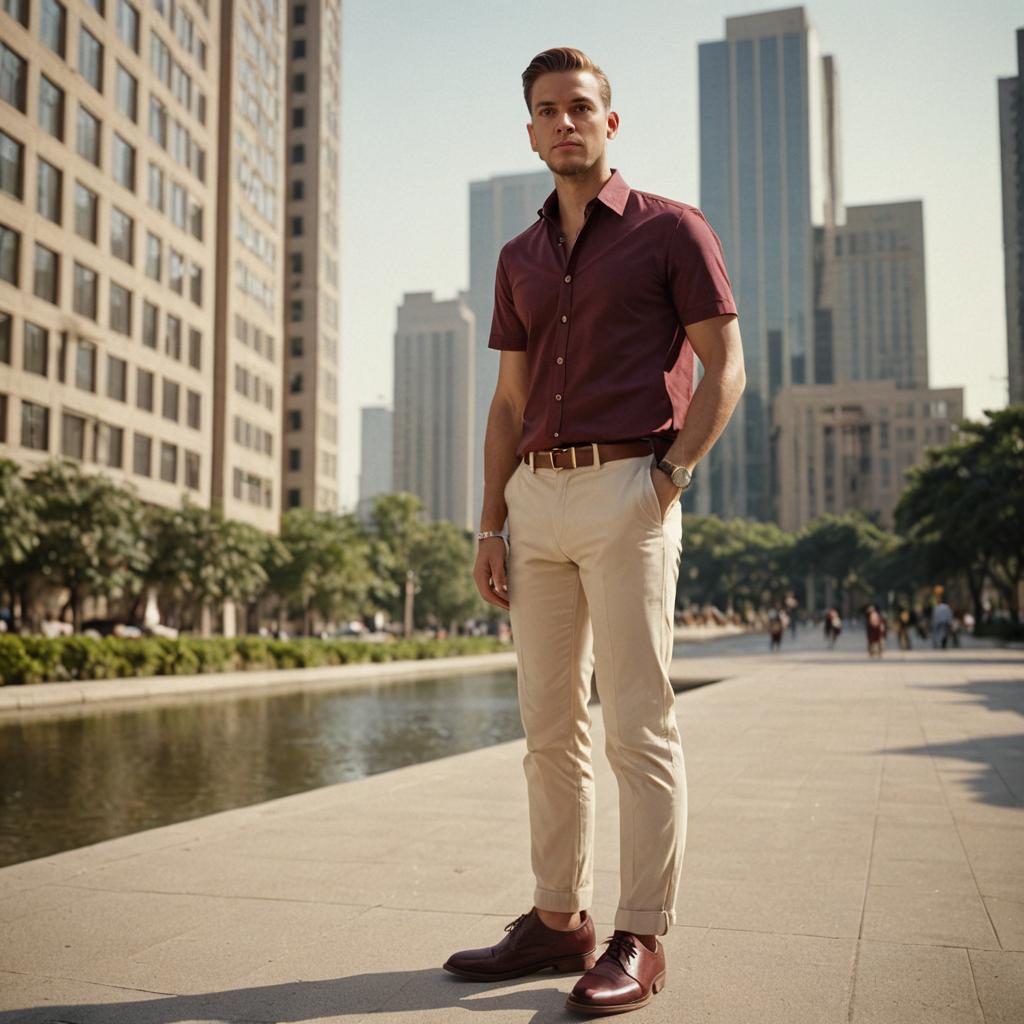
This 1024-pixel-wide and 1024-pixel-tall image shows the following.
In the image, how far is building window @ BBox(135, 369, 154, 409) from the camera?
44.8m

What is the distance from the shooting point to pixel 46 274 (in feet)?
126

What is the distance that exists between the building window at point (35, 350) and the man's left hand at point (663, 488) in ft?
125

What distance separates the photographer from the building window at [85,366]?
40000 mm

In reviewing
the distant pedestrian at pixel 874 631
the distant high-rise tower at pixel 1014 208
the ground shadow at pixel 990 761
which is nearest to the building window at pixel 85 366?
the distant pedestrian at pixel 874 631

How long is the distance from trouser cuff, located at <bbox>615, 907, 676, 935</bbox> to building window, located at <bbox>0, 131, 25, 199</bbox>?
3854 centimetres

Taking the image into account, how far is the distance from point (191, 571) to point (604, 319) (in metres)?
36.3

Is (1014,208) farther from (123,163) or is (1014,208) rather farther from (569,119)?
(569,119)

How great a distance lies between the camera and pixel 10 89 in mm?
36375

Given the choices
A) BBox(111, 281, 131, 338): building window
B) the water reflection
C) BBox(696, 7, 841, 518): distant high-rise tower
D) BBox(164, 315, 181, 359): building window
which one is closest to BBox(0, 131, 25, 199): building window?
BBox(111, 281, 131, 338): building window

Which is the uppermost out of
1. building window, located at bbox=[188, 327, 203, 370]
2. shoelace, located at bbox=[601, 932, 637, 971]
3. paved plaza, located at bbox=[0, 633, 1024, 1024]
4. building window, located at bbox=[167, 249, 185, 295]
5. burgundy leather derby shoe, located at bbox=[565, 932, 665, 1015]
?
building window, located at bbox=[167, 249, 185, 295]

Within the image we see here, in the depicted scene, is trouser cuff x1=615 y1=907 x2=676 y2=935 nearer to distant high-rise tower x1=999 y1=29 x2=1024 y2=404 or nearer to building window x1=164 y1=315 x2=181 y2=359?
building window x1=164 y1=315 x2=181 y2=359

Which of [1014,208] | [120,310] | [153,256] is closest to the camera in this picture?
[120,310]

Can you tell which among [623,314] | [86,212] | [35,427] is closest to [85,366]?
[35,427]

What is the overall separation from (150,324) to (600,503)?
46.3 metres
